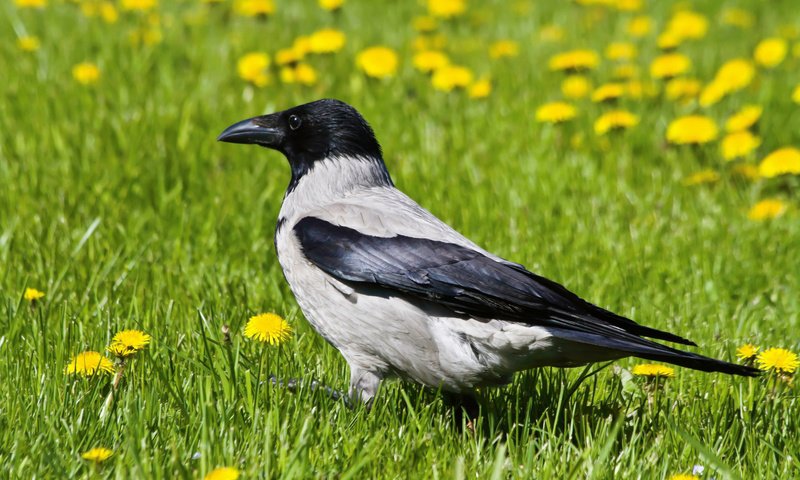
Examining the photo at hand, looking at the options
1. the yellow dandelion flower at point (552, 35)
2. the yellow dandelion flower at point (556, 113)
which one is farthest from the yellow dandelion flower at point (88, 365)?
the yellow dandelion flower at point (552, 35)

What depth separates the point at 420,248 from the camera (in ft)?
10.6

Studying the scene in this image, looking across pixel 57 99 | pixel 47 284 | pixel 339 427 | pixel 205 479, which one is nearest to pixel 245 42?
pixel 57 99

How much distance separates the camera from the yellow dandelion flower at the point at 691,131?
5.48 m

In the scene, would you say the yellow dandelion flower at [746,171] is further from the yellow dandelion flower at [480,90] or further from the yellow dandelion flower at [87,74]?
the yellow dandelion flower at [87,74]

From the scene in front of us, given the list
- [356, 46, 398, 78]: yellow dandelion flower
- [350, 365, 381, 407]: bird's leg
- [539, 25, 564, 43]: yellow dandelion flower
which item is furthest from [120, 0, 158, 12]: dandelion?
[350, 365, 381, 407]: bird's leg

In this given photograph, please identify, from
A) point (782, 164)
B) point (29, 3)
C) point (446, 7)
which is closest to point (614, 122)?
point (782, 164)

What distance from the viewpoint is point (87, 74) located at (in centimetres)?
572

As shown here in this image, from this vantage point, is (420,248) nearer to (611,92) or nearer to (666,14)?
(611,92)

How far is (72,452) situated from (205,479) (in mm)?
485

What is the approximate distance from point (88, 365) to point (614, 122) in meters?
3.46

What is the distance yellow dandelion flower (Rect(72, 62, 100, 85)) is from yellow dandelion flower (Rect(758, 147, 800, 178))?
143 inches

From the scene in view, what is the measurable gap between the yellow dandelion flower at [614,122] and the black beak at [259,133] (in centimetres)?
230

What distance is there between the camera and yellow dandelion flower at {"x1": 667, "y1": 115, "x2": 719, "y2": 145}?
5.48 m

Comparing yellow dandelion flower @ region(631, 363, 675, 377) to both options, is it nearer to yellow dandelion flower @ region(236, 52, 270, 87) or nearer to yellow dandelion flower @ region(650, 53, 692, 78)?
yellow dandelion flower @ region(650, 53, 692, 78)
